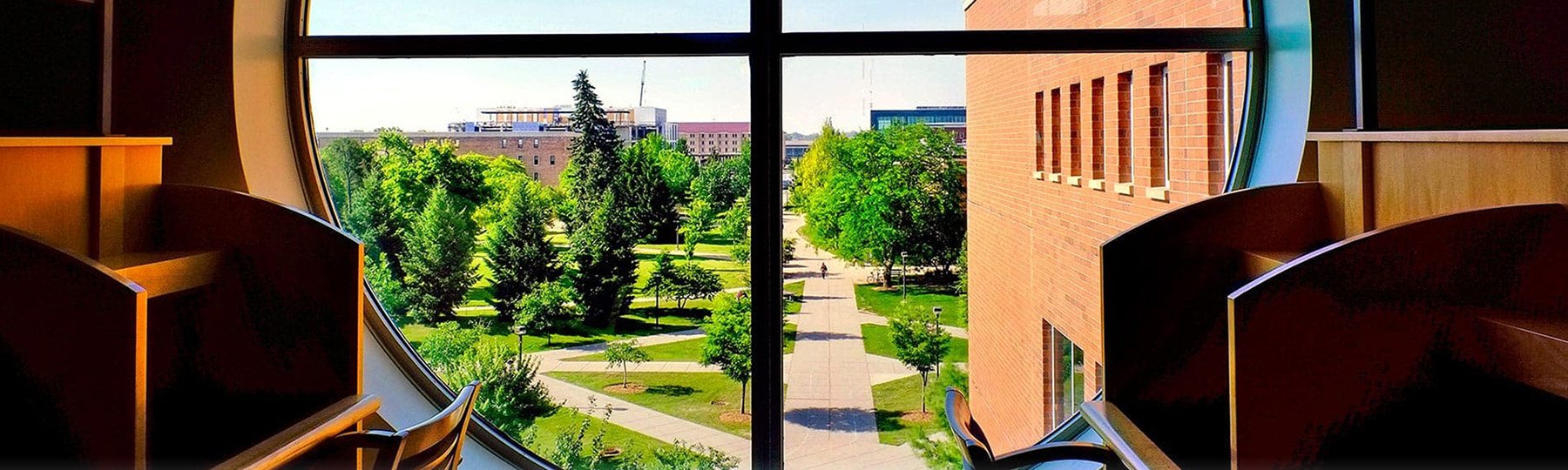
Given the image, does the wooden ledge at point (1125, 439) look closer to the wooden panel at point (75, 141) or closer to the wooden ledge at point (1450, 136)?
the wooden ledge at point (1450, 136)

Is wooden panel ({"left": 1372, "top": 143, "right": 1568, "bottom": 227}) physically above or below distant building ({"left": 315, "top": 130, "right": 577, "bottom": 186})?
below

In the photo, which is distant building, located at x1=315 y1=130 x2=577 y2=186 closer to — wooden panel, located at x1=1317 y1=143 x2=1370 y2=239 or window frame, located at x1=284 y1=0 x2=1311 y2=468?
window frame, located at x1=284 y1=0 x2=1311 y2=468

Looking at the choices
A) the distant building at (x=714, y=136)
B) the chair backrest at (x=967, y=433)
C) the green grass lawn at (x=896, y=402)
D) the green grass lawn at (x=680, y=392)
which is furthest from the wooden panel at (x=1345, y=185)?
the green grass lawn at (x=680, y=392)

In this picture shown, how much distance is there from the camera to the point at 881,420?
2.50 metres

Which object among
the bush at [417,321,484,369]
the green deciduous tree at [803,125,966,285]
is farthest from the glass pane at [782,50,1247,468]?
the bush at [417,321,484,369]

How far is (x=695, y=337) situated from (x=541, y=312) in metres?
0.47

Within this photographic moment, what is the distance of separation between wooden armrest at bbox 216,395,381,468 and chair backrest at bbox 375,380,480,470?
148 millimetres

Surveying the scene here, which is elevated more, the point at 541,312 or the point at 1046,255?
the point at 1046,255

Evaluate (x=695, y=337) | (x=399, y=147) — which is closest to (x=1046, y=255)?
(x=695, y=337)

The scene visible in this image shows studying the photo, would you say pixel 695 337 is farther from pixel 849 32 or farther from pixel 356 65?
pixel 356 65

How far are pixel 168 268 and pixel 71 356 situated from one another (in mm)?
342

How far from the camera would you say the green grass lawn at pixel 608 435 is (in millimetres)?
2557

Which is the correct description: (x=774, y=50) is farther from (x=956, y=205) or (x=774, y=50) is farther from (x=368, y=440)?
(x=368, y=440)

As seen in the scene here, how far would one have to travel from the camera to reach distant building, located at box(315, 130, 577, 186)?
2.52 metres
